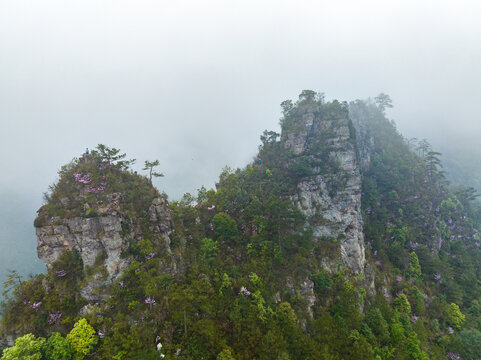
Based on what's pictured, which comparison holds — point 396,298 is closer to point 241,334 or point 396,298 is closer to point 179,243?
point 241,334

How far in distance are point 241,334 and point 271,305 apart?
619 centimetres

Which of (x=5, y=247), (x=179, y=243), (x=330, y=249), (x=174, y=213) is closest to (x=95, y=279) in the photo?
(x=179, y=243)

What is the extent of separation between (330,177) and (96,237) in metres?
45.1

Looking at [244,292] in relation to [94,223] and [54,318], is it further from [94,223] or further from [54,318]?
[54,318]

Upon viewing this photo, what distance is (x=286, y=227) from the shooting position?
119ft

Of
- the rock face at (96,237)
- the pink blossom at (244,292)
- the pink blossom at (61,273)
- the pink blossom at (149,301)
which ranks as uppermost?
the rock face at (96,237)

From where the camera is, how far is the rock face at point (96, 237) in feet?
83.6

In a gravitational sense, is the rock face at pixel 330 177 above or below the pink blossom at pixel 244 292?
above

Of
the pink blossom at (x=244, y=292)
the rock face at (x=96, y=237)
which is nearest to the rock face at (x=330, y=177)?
the pink blossom at (x=244, y=292)

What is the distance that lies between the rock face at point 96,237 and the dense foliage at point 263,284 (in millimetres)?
1253

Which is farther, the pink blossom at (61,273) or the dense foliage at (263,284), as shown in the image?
the pink blossom at (61,273)

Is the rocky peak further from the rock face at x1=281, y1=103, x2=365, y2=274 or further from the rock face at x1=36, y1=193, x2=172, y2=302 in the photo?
the rock face at x1=281, y1=103, x2=365, y2=274

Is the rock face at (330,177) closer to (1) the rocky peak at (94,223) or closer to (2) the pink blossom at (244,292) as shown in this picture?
(2) the pink blossom at (244,292)

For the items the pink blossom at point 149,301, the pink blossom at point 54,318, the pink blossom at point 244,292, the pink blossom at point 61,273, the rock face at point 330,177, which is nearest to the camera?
the pink blossom at point 54,318
